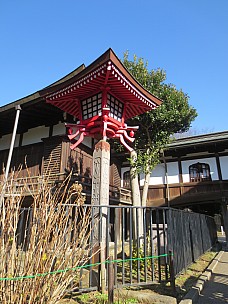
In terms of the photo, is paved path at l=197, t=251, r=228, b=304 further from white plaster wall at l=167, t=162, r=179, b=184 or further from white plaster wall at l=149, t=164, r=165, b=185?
white plaster wall at l=149, t=164, r=165, b=185

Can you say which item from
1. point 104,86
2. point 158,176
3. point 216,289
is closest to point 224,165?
point 158,176

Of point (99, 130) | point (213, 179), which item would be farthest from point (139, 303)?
point (213, 179)

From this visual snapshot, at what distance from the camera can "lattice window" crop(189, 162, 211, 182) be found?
14055 millimetres

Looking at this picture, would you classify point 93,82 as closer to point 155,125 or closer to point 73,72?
point 73,72

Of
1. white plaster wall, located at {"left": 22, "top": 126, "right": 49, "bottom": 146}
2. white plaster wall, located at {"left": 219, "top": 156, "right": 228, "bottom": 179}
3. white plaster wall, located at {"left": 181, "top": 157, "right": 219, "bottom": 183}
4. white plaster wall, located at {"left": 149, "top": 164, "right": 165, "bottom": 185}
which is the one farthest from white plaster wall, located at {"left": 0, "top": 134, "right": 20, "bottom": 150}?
white plaster wall, located at {"left": 219, "top": 156, "right": 228, "bottom": 179}

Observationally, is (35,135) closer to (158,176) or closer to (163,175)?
(158,176)

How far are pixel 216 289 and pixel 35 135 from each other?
9.66 metres

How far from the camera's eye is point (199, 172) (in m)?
14.3

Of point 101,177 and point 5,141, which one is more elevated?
point 5,141

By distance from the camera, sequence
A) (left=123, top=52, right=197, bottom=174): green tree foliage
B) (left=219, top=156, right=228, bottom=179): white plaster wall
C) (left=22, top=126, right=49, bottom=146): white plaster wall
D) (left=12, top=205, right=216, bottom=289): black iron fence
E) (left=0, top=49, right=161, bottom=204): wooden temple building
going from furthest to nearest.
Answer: (left=219, top=156, right=228, bottom=179): white plaster wall < (left=22, top=126, right=49, bottom=146): white plaster wall < (left=123, top=52, right=197, bottom=174): green tree foliage < (left=0, top=49, right=161, bottom=204): wooden temple building < (left=12, top=205, right=216, bottom=289): black iron fence

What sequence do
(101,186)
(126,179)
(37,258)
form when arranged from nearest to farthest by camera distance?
(37,258) < (101,186) < (126,179)

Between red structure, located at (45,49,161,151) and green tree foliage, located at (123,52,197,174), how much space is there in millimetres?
3109

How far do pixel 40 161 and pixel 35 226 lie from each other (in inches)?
322

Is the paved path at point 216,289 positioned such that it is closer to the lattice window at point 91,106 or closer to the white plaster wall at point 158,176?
the lattice window at point 91,106
